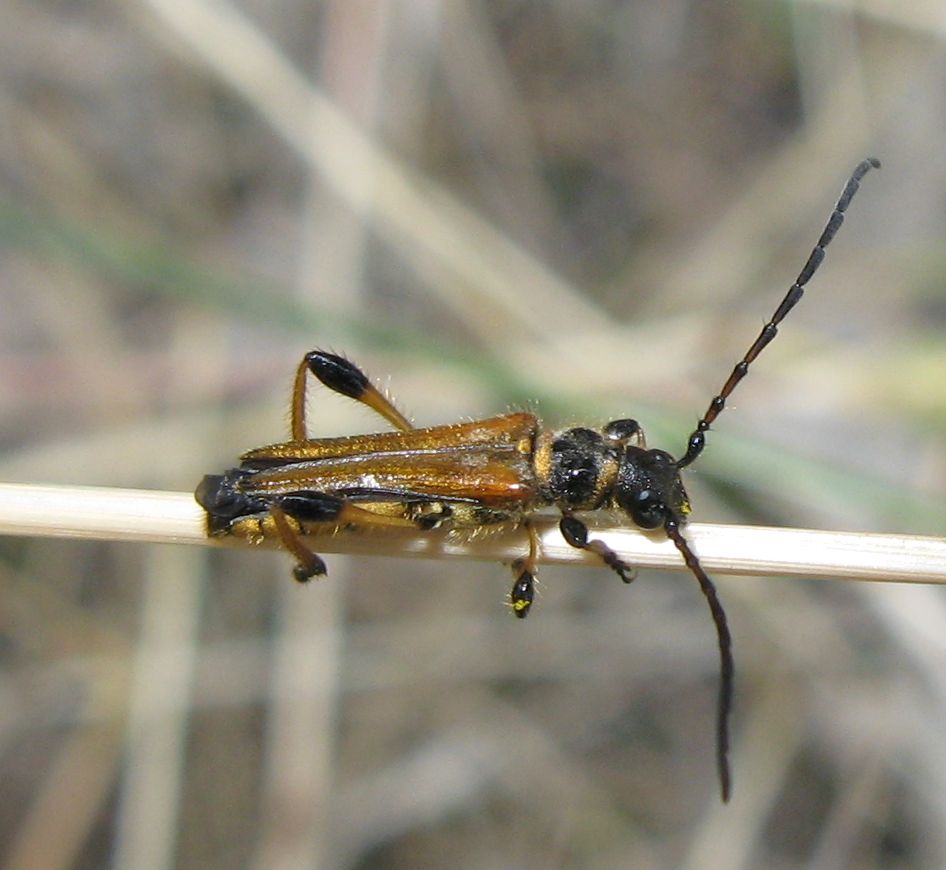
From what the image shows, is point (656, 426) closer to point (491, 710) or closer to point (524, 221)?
point (491, 710)

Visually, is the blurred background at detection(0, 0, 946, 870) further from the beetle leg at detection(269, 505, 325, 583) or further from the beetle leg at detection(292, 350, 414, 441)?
the beetle leg at detection(269, 505, 325, 583)

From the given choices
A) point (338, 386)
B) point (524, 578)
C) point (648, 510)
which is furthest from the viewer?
point (338, 386)

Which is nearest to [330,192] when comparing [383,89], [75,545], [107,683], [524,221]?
[383,89]


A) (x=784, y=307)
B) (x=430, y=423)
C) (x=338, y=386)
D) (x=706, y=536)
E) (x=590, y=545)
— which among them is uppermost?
(x=784, y=307)

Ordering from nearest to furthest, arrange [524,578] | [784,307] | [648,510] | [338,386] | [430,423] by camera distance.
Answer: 1. [648,510]
2. [524,578]
3. [784,307]
4. [338,386]
5. [430,423]

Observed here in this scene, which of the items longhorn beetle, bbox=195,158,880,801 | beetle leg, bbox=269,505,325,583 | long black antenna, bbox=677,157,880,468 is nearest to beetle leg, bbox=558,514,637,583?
longhorn beetle, bbox=195,158,880,801

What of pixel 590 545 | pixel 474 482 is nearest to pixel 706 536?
pixel 590 545

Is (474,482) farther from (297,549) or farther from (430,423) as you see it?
(430,423)
